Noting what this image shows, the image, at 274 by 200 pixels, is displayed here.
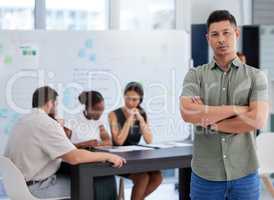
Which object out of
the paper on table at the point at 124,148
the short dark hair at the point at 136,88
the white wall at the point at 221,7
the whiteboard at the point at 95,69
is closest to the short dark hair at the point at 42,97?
the whiteboard at the point at 95,69

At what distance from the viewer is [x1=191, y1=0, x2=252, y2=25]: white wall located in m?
5.25

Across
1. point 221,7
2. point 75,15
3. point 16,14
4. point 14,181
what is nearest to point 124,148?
point 14,181

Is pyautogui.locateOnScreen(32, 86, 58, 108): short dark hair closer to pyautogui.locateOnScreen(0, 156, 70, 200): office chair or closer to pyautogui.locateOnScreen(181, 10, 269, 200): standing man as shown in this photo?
pyautogui.locateOnScreen(0, 156, 70, 200): office chair

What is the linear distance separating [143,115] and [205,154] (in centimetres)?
243

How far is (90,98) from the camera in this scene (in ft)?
14.2

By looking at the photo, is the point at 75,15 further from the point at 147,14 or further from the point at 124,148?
the point at 124,148

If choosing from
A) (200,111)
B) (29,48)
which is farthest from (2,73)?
(200,111)

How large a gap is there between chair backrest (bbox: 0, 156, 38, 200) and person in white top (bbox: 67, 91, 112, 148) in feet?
3.06

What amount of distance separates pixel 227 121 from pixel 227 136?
77 mm

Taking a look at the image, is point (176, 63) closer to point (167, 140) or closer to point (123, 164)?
point (167, 140)

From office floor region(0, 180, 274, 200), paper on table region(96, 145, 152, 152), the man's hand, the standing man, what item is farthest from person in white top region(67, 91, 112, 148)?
the standing man

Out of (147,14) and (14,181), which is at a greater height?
(147,14)

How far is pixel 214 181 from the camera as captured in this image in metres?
1.92

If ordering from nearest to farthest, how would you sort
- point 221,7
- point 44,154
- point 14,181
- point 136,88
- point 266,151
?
point 14,181 → point 44,154 → point 266,151 → point 136,88 → point 221,7
